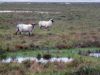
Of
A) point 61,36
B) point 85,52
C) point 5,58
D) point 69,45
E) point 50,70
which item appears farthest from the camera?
point 61,36

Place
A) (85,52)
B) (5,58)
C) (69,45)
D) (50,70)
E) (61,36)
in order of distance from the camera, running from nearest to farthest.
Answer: (50,70), (5,58), (85,52), (69,45), (61,36)

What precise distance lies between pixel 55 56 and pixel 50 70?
448cm

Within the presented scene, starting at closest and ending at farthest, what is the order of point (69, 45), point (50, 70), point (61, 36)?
point (50, 70)
point (69, 45)
point (61, 36)

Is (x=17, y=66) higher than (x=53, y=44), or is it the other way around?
(x=17, y=66)

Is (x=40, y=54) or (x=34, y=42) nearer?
(x=40, y=54)

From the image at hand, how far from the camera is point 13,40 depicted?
941 inches

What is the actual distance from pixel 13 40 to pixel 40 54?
463 cm

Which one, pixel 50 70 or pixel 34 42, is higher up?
pixel 50 70

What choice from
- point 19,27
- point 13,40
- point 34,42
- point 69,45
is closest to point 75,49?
point 69,45

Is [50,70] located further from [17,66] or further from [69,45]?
[69,45]

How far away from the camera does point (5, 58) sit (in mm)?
18875

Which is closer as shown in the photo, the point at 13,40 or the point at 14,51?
the point at 14,51

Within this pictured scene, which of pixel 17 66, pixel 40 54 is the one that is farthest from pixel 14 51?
pixel 17 66

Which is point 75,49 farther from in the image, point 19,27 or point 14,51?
point 19,27
